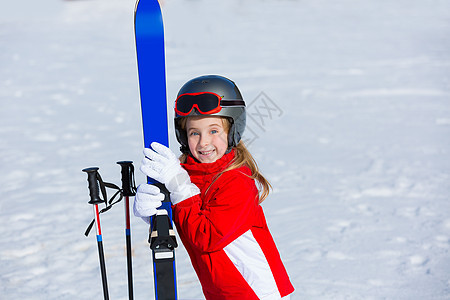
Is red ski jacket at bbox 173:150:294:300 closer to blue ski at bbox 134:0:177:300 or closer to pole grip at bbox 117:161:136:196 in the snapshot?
blue ski at bbox 134:0:177:300

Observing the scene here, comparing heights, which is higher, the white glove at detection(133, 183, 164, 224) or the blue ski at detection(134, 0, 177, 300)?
the blue ski at detection(134, 0, 177, 300)

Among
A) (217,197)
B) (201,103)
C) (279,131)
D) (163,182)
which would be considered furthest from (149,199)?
(279,131)

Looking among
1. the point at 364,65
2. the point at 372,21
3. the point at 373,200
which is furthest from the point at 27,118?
the point at 372,21

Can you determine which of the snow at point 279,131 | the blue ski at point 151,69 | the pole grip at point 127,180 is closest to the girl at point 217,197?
the blue ski at point 151,69

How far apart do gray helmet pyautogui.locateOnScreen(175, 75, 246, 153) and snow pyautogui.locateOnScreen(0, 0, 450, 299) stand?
6.10 feet

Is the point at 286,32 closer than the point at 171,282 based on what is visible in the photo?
No

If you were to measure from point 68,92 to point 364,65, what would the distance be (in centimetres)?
597

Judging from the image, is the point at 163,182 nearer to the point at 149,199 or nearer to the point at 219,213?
the point at 149,199

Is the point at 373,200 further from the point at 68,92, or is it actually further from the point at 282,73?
the point at 68,92

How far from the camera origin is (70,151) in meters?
6.87

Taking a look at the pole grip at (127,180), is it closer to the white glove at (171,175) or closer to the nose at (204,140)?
the white glove at (171,175)

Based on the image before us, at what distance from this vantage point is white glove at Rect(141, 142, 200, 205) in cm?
206

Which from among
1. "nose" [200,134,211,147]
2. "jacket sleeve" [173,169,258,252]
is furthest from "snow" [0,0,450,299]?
"nose" [200,134,211,147]

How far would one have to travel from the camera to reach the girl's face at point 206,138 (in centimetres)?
219
